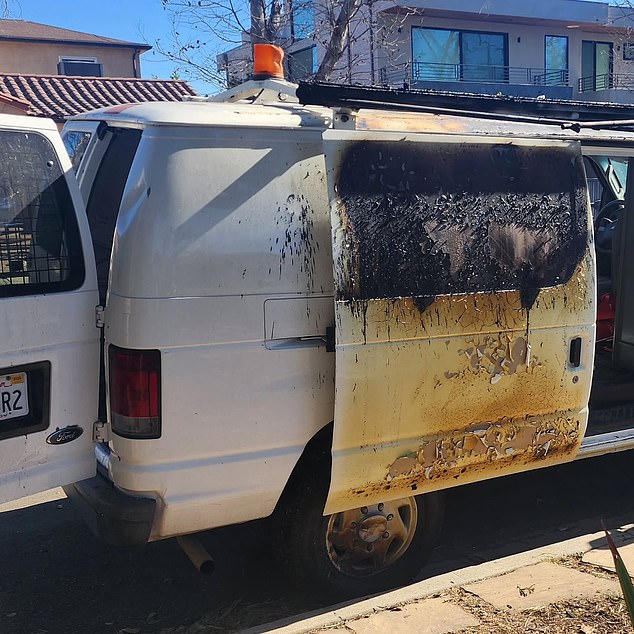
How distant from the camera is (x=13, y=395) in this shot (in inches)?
119

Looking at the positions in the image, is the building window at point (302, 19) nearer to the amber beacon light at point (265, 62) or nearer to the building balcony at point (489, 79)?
the building balcony at point (489, 79)

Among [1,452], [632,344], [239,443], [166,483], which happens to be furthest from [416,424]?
[632,344]

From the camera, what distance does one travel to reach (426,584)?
3.68 m

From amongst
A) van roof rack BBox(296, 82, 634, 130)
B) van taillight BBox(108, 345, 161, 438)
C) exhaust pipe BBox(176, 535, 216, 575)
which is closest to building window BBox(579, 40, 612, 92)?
van roof rack BBox(296, 82, 634, 130)

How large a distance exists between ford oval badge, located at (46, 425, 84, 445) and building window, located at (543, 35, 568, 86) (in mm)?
29156

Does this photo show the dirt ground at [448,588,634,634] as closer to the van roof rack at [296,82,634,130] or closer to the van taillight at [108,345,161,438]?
the van taillight at [108,345,161,438]

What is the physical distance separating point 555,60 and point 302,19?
1549 cm

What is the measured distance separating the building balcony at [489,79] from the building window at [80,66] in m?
9.35

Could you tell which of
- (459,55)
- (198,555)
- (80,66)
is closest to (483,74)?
(459,55)

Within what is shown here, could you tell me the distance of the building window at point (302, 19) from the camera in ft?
41.4

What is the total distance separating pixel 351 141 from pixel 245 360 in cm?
104

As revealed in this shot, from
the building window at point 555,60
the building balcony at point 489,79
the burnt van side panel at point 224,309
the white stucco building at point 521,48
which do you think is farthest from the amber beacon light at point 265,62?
the building window at point 555,60

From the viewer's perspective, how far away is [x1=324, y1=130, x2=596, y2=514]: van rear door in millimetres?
3281

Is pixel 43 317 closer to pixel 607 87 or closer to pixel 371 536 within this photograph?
pixel 371 536
